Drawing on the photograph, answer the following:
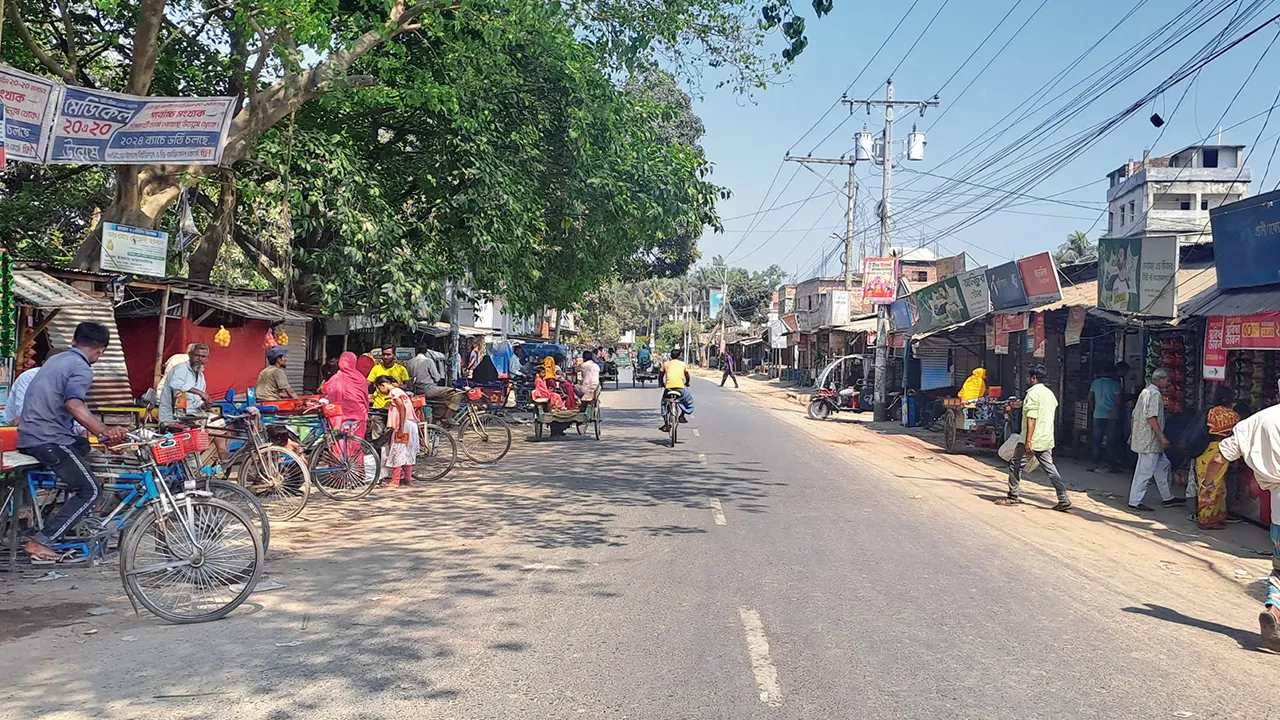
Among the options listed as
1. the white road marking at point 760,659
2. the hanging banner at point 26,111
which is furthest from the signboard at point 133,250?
the white road marking at point 760,659

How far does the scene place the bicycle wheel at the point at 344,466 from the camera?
10367mm

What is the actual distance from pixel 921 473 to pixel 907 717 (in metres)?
11.1

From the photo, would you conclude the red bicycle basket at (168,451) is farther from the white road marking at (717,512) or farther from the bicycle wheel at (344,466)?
the white road marking at (717,512)

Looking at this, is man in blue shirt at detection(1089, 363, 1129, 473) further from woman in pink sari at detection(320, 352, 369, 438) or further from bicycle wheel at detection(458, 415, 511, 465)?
woman in pink sari at detection(320, 352, 369, 438)

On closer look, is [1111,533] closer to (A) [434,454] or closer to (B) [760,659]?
(B) [760,659]

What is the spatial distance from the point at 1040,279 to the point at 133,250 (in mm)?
15412

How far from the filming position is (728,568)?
23.8 ft

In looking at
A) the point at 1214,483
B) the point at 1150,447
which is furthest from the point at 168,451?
the point at 1150,447

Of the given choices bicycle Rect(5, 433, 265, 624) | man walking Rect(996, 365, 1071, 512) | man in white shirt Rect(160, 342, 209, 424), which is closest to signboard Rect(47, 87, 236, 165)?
man in white shirt Rect(160, 342, 209, 424)

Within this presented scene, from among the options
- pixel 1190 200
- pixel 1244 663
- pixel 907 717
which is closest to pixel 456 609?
pixel 907 717

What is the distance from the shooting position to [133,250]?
12.4 meters

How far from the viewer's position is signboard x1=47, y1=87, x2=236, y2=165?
10.5m

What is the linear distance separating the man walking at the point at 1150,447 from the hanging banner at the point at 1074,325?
413cm

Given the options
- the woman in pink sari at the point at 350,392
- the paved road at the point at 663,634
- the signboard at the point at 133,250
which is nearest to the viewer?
the paved road at the point at 663,634
